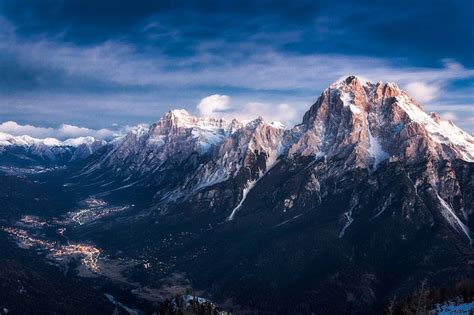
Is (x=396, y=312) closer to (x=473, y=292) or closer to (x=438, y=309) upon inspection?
(x=438, y=309)

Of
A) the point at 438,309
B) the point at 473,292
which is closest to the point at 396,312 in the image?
the point at 438,309
